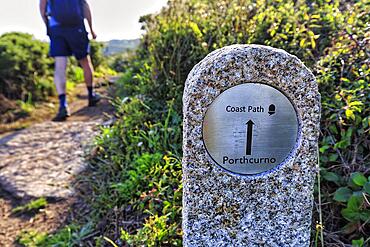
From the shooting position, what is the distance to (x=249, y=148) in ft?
4.72

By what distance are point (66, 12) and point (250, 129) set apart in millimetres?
3411

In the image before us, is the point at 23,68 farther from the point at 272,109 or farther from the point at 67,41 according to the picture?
the point at 272,109

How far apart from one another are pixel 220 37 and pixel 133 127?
3.71 ft

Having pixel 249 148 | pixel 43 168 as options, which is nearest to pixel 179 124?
pixel 249 148

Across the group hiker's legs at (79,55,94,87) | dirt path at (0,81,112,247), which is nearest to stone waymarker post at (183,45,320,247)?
dirt path at (0,81,112,247)

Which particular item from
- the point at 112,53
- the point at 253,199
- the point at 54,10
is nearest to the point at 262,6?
the point at 253,199

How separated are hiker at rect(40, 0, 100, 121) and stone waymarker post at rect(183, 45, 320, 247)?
322 centimetres

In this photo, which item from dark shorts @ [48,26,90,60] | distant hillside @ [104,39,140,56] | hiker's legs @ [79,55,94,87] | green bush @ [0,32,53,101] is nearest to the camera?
dark shorts @ [48,26,90,60]

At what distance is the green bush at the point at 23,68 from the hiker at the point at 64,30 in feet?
3.85

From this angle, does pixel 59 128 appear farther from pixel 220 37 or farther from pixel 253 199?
pixel 253 199

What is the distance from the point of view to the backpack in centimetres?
404

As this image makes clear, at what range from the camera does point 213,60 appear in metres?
1.35

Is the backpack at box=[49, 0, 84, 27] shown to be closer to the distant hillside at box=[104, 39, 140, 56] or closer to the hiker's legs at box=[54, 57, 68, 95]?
the hiker's legs at box=[54, 57, 68, 95]

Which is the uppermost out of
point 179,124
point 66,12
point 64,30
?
point 66,12
